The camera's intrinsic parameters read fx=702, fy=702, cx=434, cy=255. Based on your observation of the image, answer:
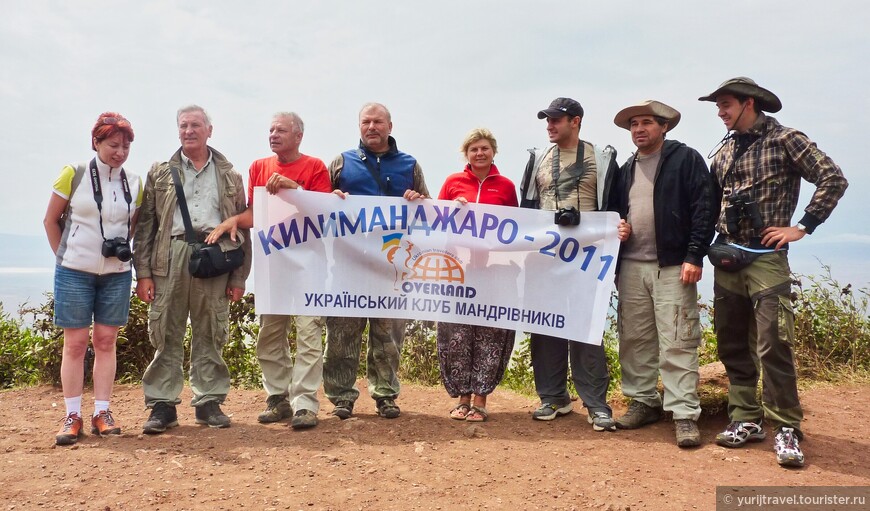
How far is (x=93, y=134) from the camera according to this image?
5.37 metres

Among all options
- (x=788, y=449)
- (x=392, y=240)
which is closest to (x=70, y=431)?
(x=392, y=240)

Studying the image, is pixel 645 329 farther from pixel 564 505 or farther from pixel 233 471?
pixel 233 471

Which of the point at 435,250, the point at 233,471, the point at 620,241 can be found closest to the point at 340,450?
the point at 233,471

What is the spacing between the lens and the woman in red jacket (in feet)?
19.6

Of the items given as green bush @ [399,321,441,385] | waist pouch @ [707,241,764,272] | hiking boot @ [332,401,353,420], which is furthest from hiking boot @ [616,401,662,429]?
green bush @ [399,321,441,385]

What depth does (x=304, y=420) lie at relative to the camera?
18.1 ft

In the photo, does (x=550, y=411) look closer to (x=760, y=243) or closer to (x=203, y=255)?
(x=760, y=243)

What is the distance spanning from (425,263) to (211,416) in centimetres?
216

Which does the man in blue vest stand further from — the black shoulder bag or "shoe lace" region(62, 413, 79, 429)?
"shoe lace" region(62, 413, 79, 429)

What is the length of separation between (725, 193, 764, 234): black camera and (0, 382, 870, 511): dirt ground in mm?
1600

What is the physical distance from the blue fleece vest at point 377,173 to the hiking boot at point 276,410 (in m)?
1.86

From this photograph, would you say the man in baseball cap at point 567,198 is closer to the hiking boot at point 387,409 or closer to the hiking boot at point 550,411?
the hiking boot at point 550,411

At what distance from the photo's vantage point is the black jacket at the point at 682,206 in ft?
17.1

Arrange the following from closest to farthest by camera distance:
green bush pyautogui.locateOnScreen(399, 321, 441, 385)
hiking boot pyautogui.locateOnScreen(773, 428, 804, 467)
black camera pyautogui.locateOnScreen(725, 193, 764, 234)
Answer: hiking boot pyautogui.locateOnScreen(773, 428, 804, 467), black camera pyautogui.locateOnScreen(725, 193, 764, 234), green bush pyautogui.locateOnScreen(399, 321, 441, 385)
